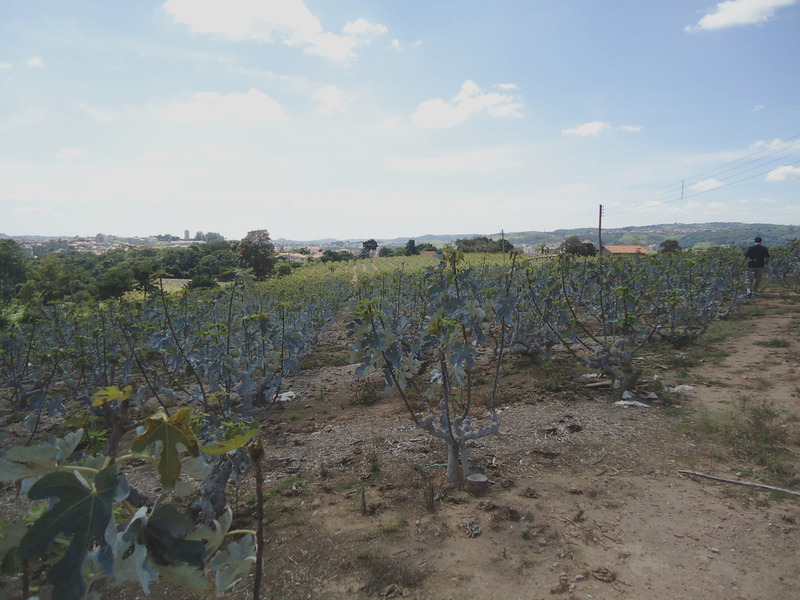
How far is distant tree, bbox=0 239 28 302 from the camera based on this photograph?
37312 millimetres

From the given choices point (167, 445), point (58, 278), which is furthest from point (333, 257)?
point (167, 445)

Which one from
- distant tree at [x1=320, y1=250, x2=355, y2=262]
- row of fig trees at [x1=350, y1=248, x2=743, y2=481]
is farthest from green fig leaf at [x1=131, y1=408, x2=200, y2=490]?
distant tree at [x1=320, y1=250, x2=355, y2=262]

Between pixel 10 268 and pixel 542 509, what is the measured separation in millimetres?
53216

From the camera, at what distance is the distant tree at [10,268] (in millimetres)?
37312

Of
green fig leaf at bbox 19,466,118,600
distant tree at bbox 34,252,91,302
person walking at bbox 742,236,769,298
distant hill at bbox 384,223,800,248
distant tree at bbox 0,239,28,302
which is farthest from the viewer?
distant hill at bbox 384,223,800,248

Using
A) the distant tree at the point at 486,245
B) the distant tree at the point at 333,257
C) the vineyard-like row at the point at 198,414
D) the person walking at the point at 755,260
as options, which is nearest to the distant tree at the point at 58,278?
the distant tree at the point at 333,257

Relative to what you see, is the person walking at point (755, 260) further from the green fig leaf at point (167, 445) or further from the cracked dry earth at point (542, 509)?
the green fig leaf at point (167, 445)

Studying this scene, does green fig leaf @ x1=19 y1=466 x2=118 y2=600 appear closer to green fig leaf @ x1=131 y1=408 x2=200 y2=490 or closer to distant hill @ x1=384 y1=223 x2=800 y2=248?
green fig leaf @ x1=131 y1=408 x2=200 y2=490

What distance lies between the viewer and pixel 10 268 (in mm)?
39688

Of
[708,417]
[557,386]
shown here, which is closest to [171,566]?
[708,417]

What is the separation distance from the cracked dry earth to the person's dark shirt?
8.73m

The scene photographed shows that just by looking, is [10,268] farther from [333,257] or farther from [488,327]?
[488,327]

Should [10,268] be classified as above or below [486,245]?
below

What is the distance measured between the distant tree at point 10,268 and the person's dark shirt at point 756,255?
51.1m
